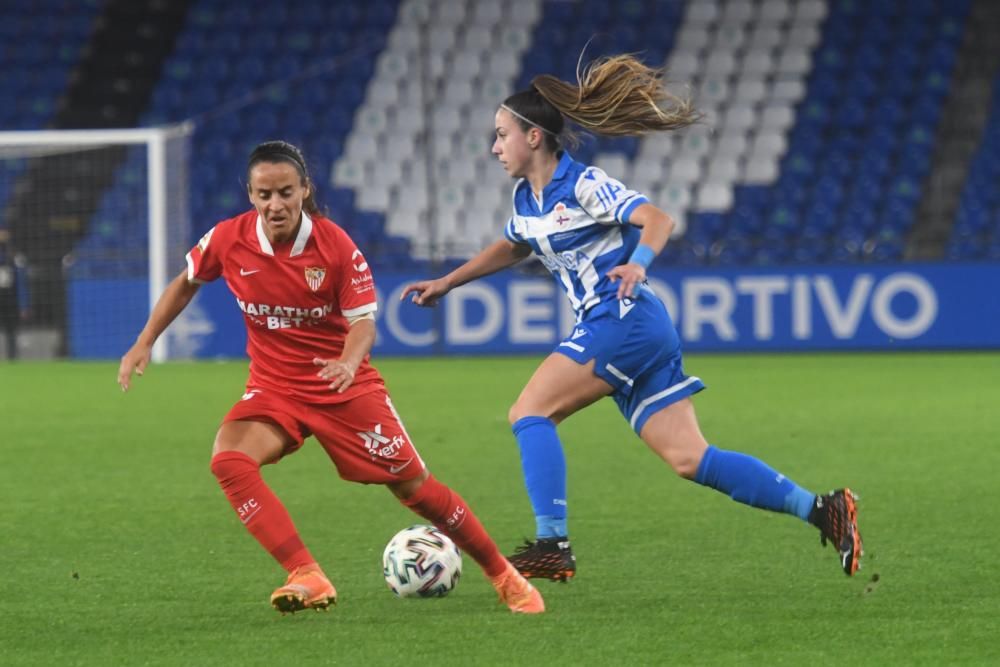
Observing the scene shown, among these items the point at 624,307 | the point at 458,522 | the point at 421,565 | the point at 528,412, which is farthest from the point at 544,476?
the point at 624,307

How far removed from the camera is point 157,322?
213 inches

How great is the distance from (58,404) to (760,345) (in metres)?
8.16

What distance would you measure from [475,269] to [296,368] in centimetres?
89

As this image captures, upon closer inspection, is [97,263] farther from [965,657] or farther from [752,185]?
[965,657]

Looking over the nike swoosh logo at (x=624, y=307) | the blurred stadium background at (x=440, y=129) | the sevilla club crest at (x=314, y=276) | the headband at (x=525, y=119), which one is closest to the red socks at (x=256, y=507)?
the sevilla club crest at (x=314, y=276)

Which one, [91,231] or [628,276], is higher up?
[628,276]

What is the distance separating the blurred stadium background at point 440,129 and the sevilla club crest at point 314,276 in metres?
13.9

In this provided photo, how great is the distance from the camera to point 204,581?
228 inches

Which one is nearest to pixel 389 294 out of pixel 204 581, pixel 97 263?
pixel 97 263

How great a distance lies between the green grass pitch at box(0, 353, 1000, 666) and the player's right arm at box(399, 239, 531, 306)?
3.15 feet

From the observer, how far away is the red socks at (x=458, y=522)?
210 inches

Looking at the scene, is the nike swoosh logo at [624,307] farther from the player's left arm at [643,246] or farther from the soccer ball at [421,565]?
the soccer ball at [421,565]

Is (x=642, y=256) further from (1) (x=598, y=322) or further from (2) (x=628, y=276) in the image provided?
(1) (x=598, y=322)

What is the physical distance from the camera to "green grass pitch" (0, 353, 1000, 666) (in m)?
4.65
